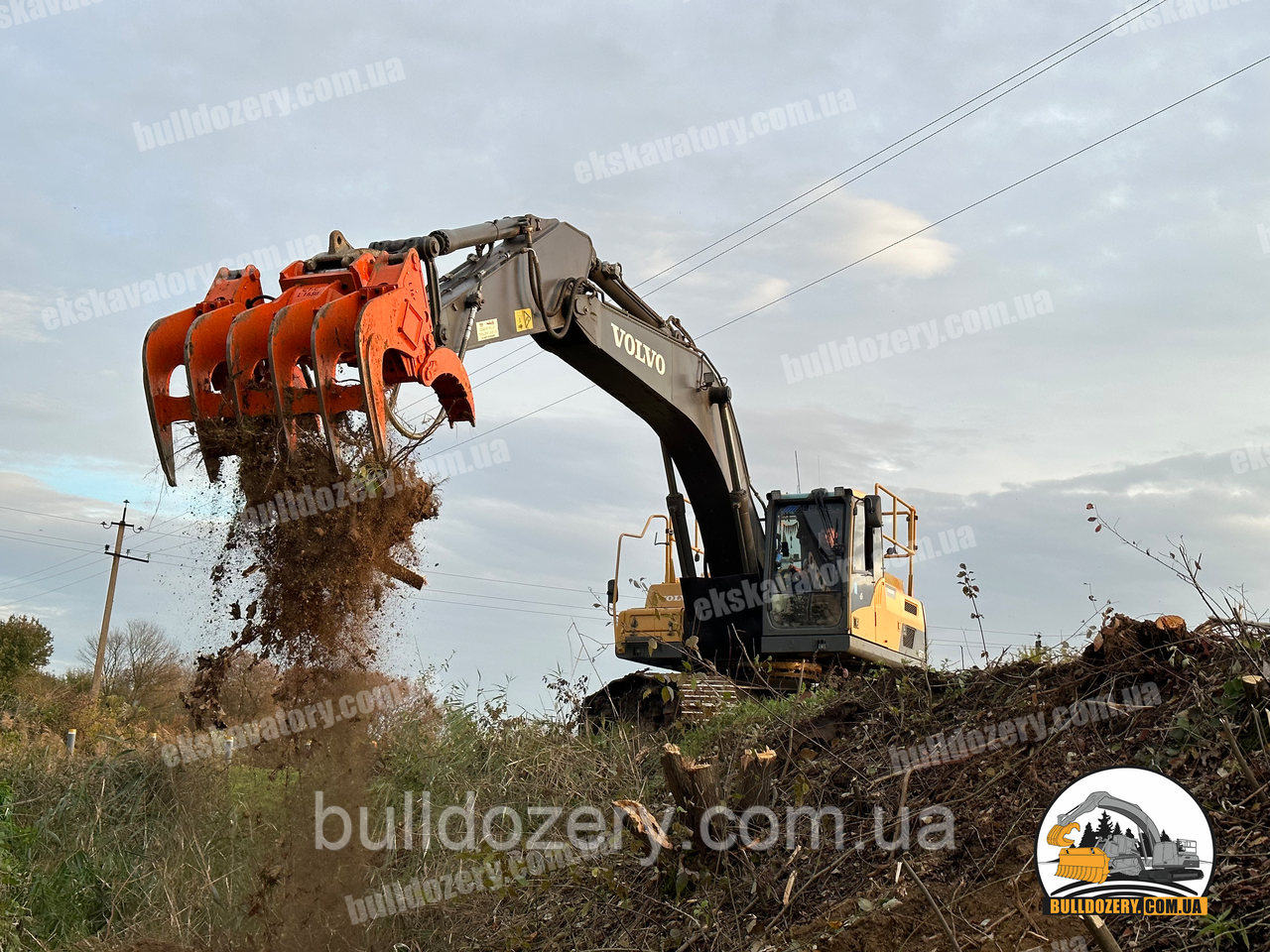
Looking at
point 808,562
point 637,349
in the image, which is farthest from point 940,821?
point 637,349

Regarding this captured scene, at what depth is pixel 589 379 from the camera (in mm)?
9305

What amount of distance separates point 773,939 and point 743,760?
3.34 ft

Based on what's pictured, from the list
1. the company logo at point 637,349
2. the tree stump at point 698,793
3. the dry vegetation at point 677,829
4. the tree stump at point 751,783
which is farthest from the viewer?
the company logo at point 637,349

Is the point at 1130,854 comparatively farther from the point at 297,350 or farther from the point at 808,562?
the point at 808,562

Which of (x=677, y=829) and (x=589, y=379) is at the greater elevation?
(x=589, y=379)

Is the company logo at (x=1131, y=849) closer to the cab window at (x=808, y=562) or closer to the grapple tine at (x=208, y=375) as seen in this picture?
the grapple tine at (x=208, y=375)

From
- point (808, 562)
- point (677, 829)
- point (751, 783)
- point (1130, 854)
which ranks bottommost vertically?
point (1130, 854)

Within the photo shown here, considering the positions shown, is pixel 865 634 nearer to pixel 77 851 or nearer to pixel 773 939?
pixel 773 939

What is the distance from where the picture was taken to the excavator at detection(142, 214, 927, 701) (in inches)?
231

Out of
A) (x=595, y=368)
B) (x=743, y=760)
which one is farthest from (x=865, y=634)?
(x=743, y=760)

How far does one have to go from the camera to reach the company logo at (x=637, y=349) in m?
9.04

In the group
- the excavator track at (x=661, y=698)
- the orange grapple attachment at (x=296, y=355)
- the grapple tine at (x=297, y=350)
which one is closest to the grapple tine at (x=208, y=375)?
the grapple tine at (x=297, y=350)

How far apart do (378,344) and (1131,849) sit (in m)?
4.07

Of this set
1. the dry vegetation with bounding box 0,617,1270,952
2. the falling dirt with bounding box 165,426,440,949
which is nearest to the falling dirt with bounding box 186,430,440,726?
the falling dirt with bounding box 165,426,440,949
